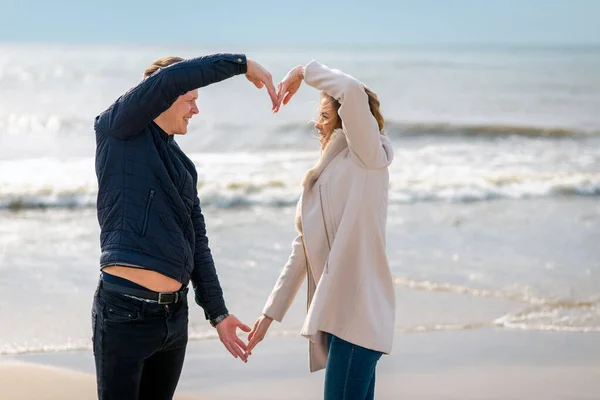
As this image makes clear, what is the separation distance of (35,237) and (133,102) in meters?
7.36

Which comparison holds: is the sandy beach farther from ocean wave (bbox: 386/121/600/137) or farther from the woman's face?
ocean wave (bbox: 386/121/600/137)

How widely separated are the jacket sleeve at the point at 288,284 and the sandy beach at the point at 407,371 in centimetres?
163

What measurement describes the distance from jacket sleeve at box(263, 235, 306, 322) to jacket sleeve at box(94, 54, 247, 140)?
86 cm

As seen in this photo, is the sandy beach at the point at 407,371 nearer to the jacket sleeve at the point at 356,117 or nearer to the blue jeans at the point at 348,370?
the blue jeans at the point at 348,370

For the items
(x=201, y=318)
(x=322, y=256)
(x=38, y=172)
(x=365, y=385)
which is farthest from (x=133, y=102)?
(x=38, y=172)

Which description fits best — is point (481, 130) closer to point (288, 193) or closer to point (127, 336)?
point (288, 193)

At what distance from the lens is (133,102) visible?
2.93 m

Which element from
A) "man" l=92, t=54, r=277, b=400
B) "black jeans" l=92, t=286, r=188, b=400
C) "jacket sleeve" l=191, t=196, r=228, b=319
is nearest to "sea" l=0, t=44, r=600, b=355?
"jacket sleeve" l=191, t=196, r=228, b=319

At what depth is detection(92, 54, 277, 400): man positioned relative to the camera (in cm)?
294

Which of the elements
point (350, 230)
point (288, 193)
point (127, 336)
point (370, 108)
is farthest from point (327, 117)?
point (288, 193)

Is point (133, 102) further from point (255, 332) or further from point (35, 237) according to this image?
point (35, 237)

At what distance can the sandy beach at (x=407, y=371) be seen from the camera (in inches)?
204

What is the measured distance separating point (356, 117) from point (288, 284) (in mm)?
724

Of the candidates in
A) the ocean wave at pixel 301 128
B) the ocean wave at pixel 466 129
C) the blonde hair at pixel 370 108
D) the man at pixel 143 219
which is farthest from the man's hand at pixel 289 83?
the ocean wave at pixel 466 129
